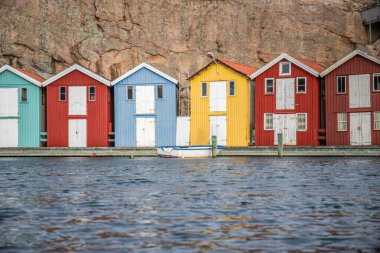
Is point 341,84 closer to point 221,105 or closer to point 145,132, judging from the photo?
point 221,105

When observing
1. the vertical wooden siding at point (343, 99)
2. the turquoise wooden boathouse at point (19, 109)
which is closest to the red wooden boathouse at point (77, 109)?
the turquoise wooden boathouse at point (19, 109)

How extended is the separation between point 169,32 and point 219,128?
25676mm

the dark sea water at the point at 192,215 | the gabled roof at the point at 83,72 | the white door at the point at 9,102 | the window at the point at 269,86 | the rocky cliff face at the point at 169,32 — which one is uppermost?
the rocky cliff face at the point at 169,32

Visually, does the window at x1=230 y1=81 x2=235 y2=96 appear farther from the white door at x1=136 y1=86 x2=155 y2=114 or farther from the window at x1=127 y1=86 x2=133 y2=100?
the window at x1=127 y1=86 x2=133 y2=100

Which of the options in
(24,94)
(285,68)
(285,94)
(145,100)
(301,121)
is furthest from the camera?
(24,94)

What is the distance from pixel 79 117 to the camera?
59188 mm

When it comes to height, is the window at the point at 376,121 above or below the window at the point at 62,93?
below

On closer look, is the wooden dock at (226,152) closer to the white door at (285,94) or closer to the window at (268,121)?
the window at (268,121)

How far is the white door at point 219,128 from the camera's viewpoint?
A: 187ft

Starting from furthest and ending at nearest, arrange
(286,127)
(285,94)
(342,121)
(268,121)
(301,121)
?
(268,121) → (285,94) → (286,127) → (301,121) → (342,121)

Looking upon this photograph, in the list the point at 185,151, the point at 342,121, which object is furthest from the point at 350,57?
the point at 185,151

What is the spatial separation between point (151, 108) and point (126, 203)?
129ft

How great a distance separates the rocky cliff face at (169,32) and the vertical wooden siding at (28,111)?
18.2 m

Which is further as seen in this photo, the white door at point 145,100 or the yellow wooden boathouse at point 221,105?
the white door at point 145,100
